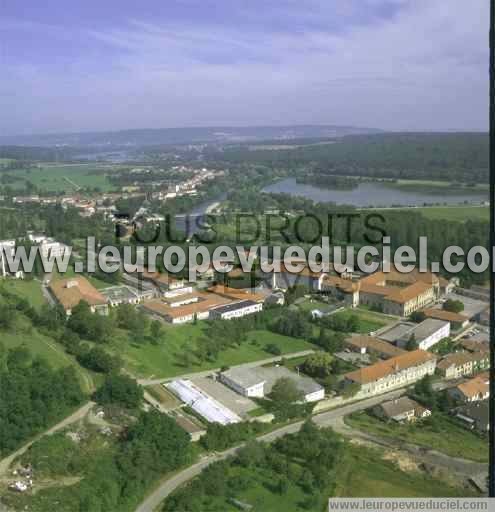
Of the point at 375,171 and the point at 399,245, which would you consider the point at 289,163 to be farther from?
the point at 399,245

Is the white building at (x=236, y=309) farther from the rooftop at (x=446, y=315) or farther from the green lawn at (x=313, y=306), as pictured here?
the rooftop at (x=446, y=315)

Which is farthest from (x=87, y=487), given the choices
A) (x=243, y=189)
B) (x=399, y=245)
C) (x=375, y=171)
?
(x=375, y=171)

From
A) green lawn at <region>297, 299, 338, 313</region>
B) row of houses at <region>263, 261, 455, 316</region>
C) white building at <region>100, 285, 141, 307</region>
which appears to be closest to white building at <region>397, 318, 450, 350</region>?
row of houses at <region>263, 261, 455, 316</region>

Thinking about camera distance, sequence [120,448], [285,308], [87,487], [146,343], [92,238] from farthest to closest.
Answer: [92,238] → [285,308] → [146,343] → [120,448] → [87,487]

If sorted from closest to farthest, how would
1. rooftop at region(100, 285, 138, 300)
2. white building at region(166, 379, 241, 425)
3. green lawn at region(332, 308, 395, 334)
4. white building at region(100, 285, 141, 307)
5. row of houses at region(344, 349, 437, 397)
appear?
white building at region(166, 379, 241, 425)
row of houses at region(344, 349, 437, 397)
green lawn at region(332, 308, 395, 334)
white building at region(100, 285, 141, 307)
rooftop at region(100, 285, 138, 300)

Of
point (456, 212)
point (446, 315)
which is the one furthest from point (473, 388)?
point (456, 212)

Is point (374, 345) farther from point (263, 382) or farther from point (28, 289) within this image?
point (28, 289)

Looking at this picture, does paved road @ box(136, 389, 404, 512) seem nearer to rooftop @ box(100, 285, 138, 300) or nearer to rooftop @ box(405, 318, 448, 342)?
rooftop @ box(405, 318, 448, 342)

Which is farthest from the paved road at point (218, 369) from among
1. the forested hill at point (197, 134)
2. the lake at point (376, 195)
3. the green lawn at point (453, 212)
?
the forested hill at point (197, 134)
